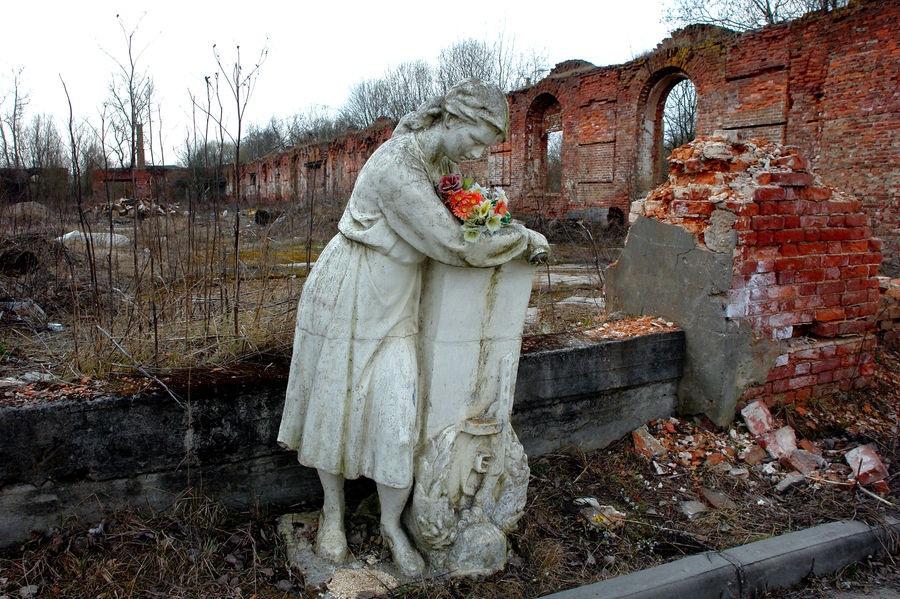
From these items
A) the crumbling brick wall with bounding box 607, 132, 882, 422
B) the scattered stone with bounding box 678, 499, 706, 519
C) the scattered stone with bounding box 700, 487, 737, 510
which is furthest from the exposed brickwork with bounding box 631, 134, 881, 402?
the scattered stone with bounding box 678, 499, 706, 519

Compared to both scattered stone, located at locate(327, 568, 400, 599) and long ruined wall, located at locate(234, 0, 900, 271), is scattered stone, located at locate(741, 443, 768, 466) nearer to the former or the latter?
scattered stone, located at locate(327, 568, 400, 599)

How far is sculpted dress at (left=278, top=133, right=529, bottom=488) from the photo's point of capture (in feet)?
6.95

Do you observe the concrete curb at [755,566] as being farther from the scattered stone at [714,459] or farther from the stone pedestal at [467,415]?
the scattered stone at [714,459]

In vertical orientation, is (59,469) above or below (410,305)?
below

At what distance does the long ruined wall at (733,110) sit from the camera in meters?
10.1

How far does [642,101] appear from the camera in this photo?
1516 centimetres

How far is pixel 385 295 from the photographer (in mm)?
2176

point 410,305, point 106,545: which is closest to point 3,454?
point 106,545

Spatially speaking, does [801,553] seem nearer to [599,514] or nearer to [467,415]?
[599,514]

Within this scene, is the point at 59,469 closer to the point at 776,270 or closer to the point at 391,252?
the point at 391,252

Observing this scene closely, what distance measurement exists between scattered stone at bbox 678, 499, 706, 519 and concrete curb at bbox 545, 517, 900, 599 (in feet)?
1.24

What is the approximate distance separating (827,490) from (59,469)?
3772mm

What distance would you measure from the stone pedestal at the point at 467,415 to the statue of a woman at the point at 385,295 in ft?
0.27

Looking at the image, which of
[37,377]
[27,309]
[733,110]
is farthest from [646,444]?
[733,110]
